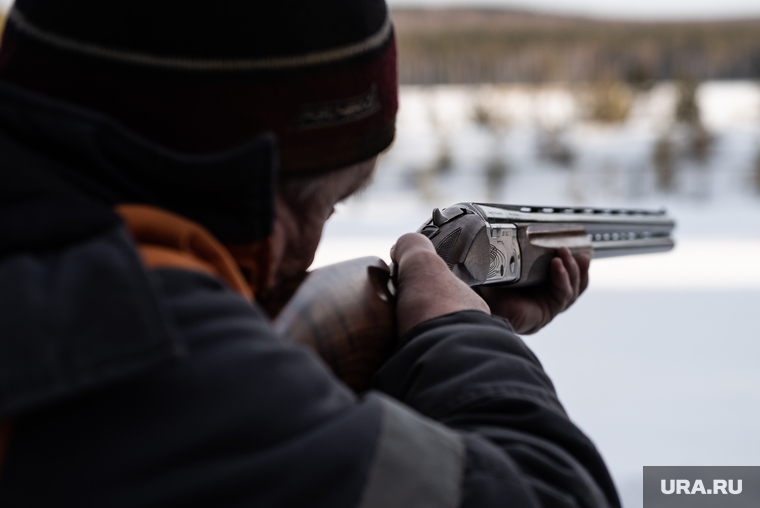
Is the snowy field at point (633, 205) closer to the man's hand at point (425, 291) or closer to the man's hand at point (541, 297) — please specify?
the man's hand at point (425, 291)

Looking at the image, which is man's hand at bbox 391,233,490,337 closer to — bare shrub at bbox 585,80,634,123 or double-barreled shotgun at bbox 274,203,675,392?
double-barreled shotgun at bbox 274,203,675,392

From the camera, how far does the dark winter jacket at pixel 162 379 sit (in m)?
0.40

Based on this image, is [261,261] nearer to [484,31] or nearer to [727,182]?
[727,182]

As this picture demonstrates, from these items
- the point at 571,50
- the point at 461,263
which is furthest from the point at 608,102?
the point at 461,263

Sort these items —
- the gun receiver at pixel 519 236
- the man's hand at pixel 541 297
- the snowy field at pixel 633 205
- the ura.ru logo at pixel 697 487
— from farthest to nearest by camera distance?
the snowy field at pixel 633 205
the ura.ru logo at pixel 697 487
the man's hand at pixel 541 297
the gun receiver at pixel 519 236

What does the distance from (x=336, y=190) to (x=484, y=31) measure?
847cm

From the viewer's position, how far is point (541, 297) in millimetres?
1539

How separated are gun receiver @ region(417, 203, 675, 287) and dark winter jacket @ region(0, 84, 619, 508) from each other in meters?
0.64

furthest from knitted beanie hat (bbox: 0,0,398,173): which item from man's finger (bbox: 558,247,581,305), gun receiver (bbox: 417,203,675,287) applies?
man's finger (bbox: 558,247,581,305)

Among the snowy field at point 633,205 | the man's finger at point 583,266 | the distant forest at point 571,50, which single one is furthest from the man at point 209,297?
the distant forest at point 571,50

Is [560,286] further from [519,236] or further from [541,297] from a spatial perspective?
[519,236]

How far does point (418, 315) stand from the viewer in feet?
2.60

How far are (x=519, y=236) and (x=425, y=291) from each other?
1.96 ft

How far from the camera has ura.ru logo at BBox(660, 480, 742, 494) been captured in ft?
5.90
